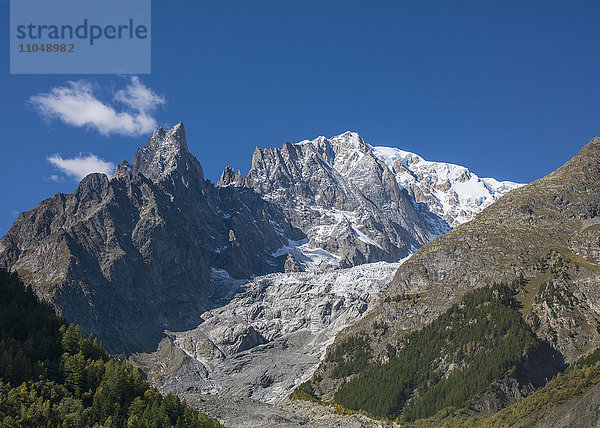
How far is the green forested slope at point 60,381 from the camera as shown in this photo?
393ft

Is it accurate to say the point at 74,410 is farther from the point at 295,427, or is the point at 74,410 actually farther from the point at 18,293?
the point at 295,427

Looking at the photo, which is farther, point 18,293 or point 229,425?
point 229,425

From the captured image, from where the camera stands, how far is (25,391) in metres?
121

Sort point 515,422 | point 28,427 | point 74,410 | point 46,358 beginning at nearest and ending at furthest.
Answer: point 28,427
point 74,410
point 46,358
point 515,422

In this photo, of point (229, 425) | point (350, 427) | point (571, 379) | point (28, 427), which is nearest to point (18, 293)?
point (28, 427)

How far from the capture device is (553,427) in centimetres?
15138

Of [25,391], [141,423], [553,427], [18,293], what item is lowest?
[553,427]

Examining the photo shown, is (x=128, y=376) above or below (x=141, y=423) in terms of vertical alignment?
above

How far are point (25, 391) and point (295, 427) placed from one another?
8681cm

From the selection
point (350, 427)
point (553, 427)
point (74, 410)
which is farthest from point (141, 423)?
point (553, 427)

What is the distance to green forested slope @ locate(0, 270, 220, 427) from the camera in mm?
119750

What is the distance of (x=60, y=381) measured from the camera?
13350cm

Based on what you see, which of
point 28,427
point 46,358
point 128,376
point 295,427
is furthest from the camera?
point 295,427

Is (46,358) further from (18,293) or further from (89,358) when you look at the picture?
(18,293)
